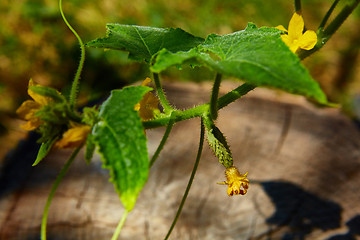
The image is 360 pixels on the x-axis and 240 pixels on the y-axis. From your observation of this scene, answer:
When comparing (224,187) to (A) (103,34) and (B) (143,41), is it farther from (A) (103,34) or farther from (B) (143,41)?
(A) (103,34)

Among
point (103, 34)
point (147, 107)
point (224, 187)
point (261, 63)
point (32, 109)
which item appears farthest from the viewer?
point (103, 34)

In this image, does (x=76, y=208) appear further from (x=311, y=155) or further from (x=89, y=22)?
(x=89, y=22)

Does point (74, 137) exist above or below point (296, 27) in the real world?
below

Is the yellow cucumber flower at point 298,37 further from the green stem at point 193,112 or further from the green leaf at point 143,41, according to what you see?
the green leaf at point 143,41

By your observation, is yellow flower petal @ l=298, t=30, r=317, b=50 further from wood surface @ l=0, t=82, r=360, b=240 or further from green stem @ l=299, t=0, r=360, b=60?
wood surface @ l=0, t=82, r=360, b=240

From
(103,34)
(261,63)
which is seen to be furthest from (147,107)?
(103,34)

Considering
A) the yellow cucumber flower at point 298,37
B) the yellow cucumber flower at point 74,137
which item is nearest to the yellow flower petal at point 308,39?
the yellow cucumber flower at point 298,37

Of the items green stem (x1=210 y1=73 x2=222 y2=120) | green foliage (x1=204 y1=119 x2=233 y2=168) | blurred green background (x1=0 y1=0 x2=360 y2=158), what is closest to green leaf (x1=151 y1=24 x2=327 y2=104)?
green stem (x1=210 y1=73 x2=222 y2=120)
